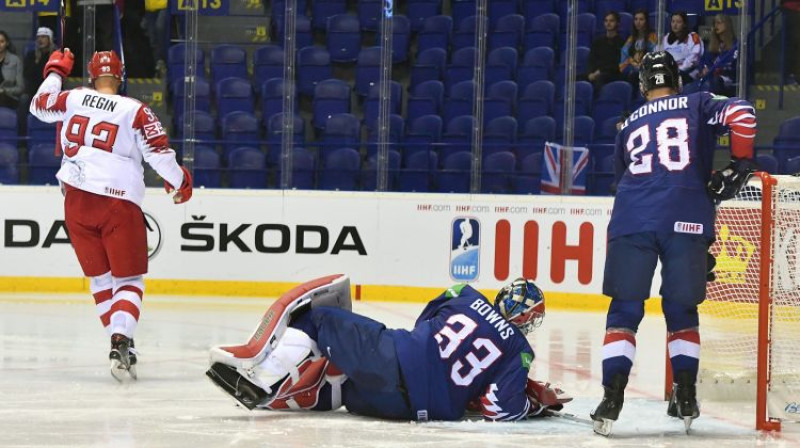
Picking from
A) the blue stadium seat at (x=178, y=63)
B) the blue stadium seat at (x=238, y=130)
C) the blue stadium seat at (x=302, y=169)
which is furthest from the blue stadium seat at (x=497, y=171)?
the blue stadium seat at (x=178, y=63)

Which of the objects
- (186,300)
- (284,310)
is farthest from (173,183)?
(186,300)

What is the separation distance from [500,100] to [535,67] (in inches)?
16.7

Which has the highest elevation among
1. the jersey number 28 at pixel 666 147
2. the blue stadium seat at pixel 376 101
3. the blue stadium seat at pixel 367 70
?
the blue stadium seat at pixel 367 70

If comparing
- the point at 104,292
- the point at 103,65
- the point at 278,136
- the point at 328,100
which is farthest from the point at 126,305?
the point at 328,100

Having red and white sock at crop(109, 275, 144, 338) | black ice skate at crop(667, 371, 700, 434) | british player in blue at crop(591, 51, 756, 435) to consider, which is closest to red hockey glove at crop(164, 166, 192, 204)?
red and white sock at crop(109, 275, 144, 338)

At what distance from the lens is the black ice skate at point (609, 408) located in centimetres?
514

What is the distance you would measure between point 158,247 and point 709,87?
464 cm

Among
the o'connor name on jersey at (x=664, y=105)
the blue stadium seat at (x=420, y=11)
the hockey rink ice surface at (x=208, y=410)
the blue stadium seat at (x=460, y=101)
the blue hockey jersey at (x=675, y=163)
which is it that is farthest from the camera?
the blue stadium seat at (x=420, y=11)

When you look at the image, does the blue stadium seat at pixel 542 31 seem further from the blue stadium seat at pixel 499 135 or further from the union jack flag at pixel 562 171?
the union jack flag at pixel 562 171

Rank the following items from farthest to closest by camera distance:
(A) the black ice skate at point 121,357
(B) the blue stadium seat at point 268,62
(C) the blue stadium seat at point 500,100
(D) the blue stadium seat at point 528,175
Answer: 1. (B) the blue stadium seat at point 268,62
2. (C) the blue stadium seat at point 500,100
3. (D) the blue stadium seat at point 528,175
4. (A) the black ice skate at point 121,357

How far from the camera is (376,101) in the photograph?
1173cm

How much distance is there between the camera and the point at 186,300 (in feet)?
36.2

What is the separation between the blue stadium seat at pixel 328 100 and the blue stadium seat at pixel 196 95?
2.97 ft

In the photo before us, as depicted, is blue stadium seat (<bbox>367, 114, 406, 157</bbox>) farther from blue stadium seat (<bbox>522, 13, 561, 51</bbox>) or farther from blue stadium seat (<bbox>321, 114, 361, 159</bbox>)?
blue stadium seat (<bbox>522, 13, 561, 51</bbox>)
